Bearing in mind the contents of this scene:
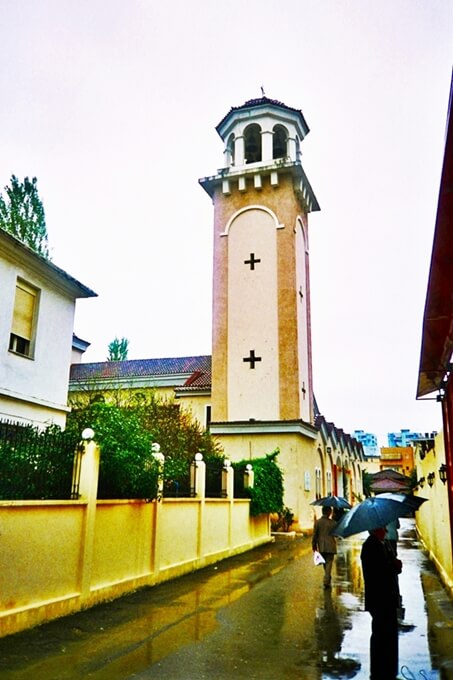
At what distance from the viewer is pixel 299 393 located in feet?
85.5

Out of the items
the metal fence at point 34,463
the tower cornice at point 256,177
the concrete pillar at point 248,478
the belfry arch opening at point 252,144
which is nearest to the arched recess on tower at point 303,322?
the tower cornice at point 256,177

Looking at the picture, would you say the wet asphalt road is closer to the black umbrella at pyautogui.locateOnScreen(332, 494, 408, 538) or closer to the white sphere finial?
the black umbrella at pyautogui.locateOnScreen(332, 494, 408, 538)

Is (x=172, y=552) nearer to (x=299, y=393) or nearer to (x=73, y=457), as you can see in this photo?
(x=73, y=457)

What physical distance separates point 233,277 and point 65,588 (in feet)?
68.8

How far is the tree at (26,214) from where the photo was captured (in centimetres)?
2378

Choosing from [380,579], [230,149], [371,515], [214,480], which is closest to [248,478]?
[214,480]

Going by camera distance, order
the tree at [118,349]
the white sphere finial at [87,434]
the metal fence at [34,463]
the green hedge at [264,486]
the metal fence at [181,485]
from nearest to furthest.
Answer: the metal fence at [34,463]
the white sphere finial at [87,434]
the metal fence at [181,485]
the green hedge at [264,486]
the tree at [118,349]

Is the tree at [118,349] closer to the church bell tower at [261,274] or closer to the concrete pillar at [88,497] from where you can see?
the church bell tower at [261,274]

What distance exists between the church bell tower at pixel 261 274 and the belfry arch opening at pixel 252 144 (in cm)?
5

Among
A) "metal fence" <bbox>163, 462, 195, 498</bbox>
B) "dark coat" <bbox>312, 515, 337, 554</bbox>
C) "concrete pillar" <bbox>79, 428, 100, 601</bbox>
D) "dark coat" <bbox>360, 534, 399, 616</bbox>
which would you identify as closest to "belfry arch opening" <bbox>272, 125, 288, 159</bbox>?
"metal fence" <bbox>163, 462, 195, 498</bbox>

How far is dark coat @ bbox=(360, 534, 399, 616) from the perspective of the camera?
587 centimetres

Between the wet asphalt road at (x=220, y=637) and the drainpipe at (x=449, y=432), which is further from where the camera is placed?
the drainpipe at (x=449, y=432)

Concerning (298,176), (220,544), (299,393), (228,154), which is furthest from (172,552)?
(228,154)

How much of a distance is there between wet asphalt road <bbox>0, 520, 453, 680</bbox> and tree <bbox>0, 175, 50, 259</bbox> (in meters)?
16.9
